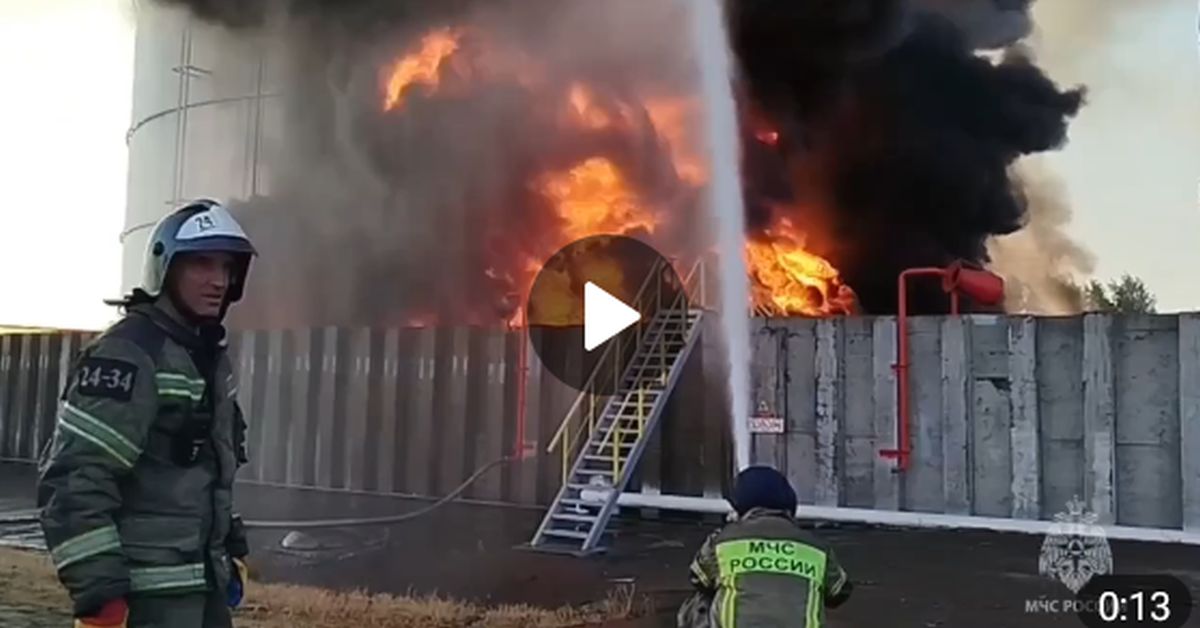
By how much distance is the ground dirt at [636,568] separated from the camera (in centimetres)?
685

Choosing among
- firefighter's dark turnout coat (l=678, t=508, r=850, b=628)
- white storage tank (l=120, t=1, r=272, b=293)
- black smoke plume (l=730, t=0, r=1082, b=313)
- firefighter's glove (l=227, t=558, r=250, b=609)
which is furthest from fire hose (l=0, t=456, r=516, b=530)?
white storage tank (l=120, t=1, r=272, b=293)

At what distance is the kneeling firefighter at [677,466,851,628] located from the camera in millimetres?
2992

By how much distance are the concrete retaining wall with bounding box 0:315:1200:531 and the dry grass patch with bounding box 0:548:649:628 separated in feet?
13.9

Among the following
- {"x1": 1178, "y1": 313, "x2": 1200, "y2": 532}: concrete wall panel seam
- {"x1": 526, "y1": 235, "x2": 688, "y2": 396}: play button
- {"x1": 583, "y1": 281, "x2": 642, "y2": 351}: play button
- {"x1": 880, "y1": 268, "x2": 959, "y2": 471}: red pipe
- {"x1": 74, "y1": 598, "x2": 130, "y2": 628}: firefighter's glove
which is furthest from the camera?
{"x1": 583, "y1": 281, "x2": 642, "y2": 351}: play button

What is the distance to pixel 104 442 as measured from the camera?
8.71 feet

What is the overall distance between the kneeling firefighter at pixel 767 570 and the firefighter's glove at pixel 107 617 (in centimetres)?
156

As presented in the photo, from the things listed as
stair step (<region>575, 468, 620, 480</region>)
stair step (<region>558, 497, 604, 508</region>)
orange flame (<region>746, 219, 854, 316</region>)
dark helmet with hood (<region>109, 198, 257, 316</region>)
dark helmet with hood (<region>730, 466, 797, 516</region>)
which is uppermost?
orange flame (<region>746, 219, 854, 316</region>)

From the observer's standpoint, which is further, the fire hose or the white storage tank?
the white storage tank

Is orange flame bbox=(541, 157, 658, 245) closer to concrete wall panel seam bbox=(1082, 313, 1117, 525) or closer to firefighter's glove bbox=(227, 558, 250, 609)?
concrete wall panel seam bbox=(1082, 313, 1117, 525)

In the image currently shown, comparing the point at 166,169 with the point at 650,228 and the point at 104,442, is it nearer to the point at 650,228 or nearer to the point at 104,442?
the point at 650,228

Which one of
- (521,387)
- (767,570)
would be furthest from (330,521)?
(767,570)

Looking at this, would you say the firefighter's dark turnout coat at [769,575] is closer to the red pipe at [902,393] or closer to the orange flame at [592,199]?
the red pipe at [902,393]

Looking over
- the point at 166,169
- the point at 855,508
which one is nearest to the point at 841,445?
the point at 855,508

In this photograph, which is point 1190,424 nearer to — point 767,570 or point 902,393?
point 902,393
